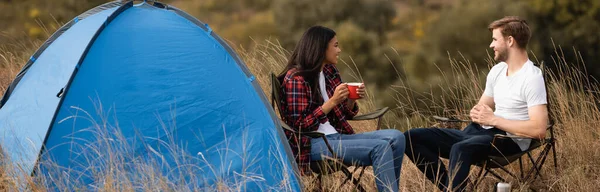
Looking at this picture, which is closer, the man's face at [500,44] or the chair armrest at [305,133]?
the chair armrest at [305,133]

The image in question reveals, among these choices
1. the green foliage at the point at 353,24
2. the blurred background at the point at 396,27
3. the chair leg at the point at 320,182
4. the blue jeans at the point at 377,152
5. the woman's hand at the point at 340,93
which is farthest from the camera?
the green foliage at the point at 353,24

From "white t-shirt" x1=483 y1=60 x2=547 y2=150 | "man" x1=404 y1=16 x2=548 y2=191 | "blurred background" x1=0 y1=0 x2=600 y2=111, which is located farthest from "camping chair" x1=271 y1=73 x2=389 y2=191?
"blurred background" x1=0 y1=0 x2=600 y2=111

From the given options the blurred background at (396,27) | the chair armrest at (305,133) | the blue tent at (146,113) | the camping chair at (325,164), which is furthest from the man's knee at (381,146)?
the blurred background at (396,27)

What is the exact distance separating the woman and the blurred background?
1160 cm

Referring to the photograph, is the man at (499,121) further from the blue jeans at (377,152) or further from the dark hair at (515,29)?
the blue jeans at (377,152)

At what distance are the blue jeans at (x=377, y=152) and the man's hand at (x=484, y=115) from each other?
13.7 inches

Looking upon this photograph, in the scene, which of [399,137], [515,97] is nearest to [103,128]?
[399,137]

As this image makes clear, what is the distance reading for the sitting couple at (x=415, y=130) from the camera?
129 inches

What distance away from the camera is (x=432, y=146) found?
3.53 m

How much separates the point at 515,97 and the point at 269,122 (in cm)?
103

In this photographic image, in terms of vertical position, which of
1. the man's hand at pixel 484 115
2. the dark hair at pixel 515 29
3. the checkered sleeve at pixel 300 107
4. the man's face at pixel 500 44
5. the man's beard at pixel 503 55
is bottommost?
the man's hand at pixel 484 115

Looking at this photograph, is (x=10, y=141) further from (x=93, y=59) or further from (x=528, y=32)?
(x=528, y=32)

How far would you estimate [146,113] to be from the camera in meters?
3.42

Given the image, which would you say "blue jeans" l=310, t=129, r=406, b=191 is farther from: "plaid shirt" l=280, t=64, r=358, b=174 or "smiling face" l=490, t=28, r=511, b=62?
"smiling face" l=490, t=28, r=511, b=62
